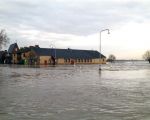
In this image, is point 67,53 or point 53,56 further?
point 67,53

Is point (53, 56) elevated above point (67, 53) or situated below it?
below

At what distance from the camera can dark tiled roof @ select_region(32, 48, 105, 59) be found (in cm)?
12925

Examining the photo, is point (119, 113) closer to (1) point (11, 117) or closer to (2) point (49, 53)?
(1) point (11, 117)

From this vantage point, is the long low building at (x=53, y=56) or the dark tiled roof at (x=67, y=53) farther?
the dark tiled roof at (x=67, y=53)

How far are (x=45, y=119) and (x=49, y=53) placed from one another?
119976mm

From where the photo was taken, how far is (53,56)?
429ft

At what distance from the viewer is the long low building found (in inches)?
5029

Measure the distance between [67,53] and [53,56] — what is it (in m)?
8.59

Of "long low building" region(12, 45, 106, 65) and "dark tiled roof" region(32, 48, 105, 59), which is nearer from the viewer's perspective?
"long low building" region(12, 45, 106, 65)

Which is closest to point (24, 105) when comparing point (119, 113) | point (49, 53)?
point (119, 113)

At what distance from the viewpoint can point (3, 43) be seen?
95812 mm

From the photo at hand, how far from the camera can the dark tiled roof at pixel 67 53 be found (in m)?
129

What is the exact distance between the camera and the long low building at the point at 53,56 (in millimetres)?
127744

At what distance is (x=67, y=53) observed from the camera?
138 m
